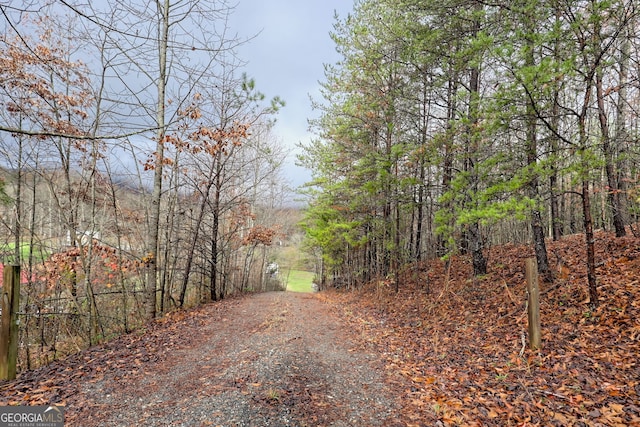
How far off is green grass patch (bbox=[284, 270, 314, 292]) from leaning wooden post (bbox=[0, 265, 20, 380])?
24.0m

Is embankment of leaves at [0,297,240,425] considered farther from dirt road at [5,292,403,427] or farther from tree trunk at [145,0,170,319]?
tree trunk at [145,0,170,319]

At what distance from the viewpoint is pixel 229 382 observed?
3.93m

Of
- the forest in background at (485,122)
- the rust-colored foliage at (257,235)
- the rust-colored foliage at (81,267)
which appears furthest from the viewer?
the rust-colored foliage at (257,235)

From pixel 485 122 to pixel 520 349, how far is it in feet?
12.9

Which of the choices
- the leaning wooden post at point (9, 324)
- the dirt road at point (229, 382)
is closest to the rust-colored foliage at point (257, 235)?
the dirt road at point (229, 382)

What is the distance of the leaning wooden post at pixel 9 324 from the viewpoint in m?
4.00

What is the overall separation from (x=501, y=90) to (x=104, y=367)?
763 cm

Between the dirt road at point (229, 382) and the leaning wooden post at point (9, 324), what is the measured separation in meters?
0.57

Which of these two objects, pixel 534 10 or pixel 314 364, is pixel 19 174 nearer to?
pixel 314 364

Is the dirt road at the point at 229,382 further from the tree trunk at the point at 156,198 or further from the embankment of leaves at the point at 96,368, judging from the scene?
the tree trunk at the point at 156,198

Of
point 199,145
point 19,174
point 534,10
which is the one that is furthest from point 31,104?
point 534,10

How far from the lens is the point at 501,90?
5035 millimetres

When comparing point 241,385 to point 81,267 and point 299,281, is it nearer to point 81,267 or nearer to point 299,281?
point 81,267

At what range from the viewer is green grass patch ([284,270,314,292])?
99.7ft
